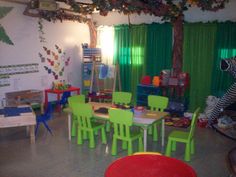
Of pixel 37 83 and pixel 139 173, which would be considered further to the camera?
pixel 37 83

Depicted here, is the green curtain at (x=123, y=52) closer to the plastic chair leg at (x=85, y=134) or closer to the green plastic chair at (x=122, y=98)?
the green plastic chair at (x=122, y=98)

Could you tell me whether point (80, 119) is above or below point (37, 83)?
below

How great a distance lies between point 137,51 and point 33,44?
9.74 ft

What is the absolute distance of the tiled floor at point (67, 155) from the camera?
3941 mm

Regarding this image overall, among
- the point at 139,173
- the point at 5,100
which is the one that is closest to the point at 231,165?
the point at 139,173

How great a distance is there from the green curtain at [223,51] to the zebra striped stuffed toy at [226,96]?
0.87 metres

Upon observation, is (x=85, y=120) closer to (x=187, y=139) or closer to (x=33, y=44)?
(x=187, y=139)

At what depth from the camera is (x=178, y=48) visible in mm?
6816

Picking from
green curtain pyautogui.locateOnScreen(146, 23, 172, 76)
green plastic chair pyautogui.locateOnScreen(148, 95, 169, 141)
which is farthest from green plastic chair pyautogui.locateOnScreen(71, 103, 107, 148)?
green curtain pyautogui.locateOnScreen(146, 23, 172, 76)

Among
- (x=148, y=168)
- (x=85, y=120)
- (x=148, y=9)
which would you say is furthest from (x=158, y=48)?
(x=148, y=168)

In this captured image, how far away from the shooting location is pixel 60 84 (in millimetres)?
7684

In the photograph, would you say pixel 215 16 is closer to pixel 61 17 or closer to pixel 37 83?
pixel 61 17

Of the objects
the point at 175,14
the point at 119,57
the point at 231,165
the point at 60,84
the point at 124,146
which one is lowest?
the point at 124,146

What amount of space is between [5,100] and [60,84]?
62.9 inches
